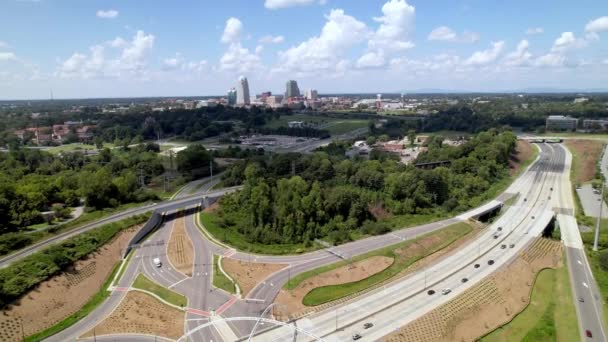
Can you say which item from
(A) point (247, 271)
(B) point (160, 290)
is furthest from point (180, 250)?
(A) point (247, 271)

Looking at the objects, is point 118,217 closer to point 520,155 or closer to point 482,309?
point 482,309

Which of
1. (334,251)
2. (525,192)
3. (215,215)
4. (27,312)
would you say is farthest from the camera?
(525,192)

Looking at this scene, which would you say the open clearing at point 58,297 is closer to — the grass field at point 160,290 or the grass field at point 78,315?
the grass field at point 78,315

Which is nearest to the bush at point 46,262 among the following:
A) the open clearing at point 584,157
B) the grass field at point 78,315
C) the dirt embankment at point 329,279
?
the grass field at point 78,315

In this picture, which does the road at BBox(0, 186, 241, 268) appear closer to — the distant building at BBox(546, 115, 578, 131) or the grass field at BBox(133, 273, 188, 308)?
the grass field at BBox(133, 273, 188, 308)

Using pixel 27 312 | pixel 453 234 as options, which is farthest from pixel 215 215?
pixel 453 234

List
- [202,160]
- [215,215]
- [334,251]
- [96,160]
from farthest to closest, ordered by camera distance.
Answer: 1. [96,160]
2. [202,160]
3. [215,215]
4. [334,251]

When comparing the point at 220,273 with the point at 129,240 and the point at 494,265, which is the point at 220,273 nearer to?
the point at 129,240
